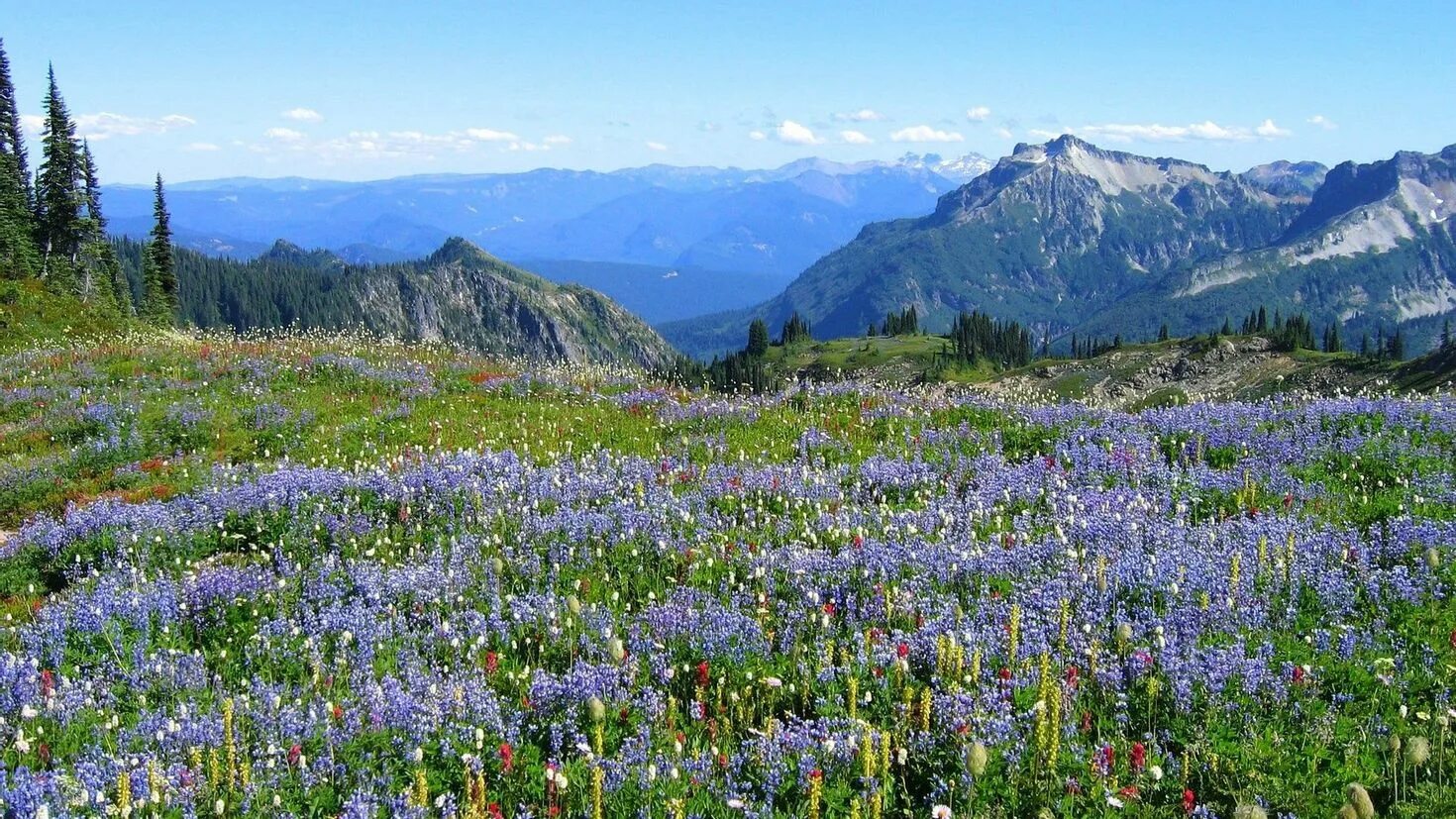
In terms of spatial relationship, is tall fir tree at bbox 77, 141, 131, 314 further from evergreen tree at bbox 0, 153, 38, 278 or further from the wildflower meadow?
the wildflower meadow

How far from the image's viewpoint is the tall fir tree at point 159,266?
8556 centimetres

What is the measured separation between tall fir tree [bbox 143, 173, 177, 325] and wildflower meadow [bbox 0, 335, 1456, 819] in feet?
278

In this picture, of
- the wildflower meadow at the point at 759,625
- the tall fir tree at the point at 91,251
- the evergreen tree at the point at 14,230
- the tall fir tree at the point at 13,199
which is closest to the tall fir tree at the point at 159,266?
the tall fir tree at the point at 91,251

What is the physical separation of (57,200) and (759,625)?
255ft

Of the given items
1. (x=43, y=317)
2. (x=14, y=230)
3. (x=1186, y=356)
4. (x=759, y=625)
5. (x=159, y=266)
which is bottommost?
(x=759, y=625)

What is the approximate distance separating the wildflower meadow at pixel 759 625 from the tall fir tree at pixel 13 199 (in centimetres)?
5195

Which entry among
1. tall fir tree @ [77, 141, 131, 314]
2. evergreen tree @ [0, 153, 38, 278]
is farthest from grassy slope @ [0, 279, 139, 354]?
tall fir tree @ [77, 141, 131, 314]

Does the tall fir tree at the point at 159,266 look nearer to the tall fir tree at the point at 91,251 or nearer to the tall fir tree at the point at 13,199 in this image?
the tall fir tree at the point at 91,251

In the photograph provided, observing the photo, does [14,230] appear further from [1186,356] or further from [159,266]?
[1186,356]

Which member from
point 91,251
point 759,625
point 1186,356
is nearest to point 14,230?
point 91,251

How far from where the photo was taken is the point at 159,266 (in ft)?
294

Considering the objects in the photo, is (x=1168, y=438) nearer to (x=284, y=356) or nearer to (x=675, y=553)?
(x=675, y=553)

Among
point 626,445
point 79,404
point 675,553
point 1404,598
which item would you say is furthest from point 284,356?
point 1404,598

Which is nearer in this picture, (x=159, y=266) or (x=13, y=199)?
(x=13, y=199)
